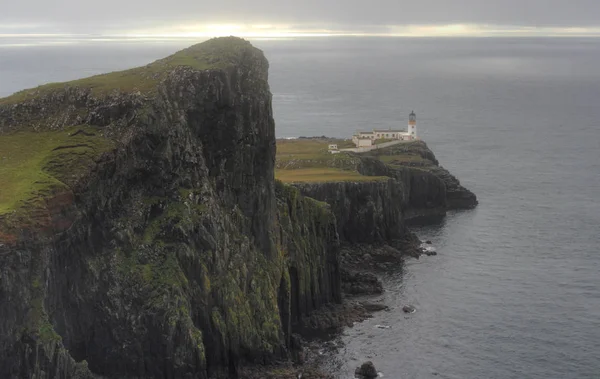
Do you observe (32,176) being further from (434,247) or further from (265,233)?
(434,247)

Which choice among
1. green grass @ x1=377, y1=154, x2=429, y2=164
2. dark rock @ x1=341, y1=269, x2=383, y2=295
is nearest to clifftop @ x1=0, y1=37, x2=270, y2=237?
dark rock @ x1=341, y1=269, x2=383, y2=295

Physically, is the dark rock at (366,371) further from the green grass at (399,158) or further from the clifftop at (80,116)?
the green grass at (399,158)

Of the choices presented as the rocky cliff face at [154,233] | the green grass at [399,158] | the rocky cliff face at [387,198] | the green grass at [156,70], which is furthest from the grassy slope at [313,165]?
the green grass at [156,70]

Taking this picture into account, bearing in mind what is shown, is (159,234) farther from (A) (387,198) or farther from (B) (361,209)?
(A) (387,198)

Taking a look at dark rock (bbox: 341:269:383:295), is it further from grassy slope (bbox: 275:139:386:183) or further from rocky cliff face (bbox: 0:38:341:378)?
grassy slope (bbox: 275:139:386:183)

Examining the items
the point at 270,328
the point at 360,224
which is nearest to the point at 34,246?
the point at 270,328

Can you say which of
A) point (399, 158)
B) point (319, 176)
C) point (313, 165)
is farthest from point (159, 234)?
point (399, 158)
